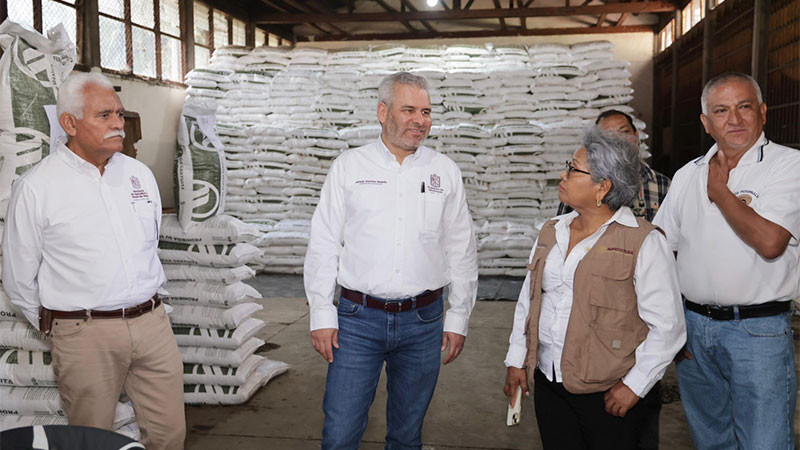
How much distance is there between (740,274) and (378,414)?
1949 millimetres

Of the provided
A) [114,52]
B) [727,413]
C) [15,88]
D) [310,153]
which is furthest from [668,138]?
[15,88]

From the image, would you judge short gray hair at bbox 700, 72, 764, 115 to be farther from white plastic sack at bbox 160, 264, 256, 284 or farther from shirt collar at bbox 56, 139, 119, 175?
white plastic sack at bbox 160, 264, 256, 284

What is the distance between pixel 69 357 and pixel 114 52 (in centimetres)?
592

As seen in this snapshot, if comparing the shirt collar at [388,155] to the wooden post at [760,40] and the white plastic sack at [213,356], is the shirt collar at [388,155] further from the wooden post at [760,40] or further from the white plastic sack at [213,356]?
the wooden post at [760,40]

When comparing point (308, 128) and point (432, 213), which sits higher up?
point (308, 128)

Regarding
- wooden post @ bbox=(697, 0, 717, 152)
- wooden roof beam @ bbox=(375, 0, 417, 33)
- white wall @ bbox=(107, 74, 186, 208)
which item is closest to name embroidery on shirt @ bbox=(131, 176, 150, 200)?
white wall @ bbox=(107, 74, 186, 208)

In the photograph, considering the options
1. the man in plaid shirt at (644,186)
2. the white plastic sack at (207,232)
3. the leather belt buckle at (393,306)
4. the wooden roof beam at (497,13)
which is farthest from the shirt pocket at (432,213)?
Result: the wooden roof beam at (497,13)

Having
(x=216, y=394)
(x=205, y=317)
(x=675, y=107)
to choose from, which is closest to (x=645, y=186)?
(x=205, y=317)

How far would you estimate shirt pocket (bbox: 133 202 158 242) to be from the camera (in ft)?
7.44

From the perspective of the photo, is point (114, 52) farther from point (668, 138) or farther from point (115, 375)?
point (668, 138)

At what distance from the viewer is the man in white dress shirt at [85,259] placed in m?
2.10

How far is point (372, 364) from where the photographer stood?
2119 millimetres

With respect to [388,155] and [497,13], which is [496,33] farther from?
[388,155]

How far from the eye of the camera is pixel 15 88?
2566mm
